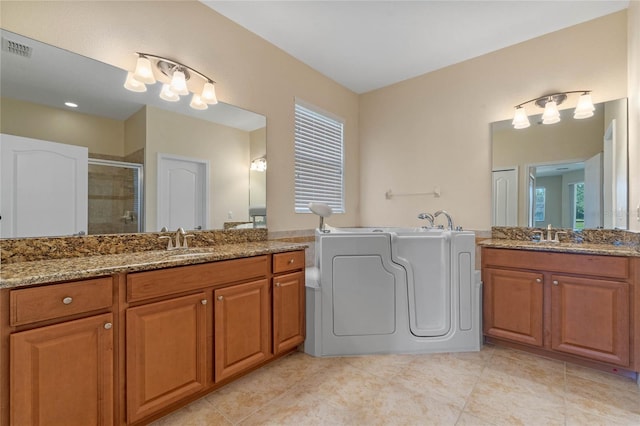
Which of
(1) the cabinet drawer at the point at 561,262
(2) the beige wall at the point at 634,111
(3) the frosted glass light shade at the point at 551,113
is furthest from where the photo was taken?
(3) the frosted glass light shade at the point at 551,113

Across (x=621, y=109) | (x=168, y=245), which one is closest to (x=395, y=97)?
(x=621, y=109)

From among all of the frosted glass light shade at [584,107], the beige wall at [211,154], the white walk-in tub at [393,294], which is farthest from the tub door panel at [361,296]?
the frosted glass light shade at [584,107]

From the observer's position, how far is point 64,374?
1125 mm

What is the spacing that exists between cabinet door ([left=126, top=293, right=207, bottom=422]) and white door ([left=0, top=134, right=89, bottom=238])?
2.26 ft

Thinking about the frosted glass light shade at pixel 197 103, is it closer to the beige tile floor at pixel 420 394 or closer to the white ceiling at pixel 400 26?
the white ceiling at pixel 400 26

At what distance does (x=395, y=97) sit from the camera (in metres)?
3.45

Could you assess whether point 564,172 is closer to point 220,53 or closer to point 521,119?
point 521,119

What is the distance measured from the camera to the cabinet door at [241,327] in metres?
1.65

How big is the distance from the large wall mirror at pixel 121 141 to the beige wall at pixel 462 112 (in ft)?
5.88

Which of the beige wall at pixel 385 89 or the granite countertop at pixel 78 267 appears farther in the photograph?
the beige wall at pixel 385 89

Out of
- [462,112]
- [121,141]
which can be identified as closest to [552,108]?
[462,112]

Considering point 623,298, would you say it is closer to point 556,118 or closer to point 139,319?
point 556,118

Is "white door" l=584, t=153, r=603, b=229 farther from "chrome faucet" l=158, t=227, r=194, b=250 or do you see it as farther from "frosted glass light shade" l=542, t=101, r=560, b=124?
"chrome faucet" l=158, t=227, r=194, b=250

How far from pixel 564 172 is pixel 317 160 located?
90.9 inches
